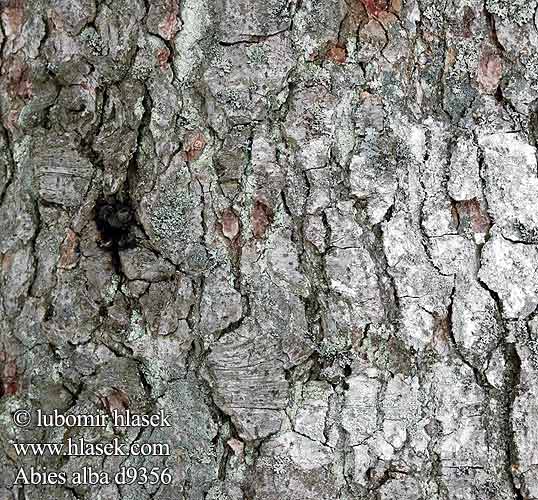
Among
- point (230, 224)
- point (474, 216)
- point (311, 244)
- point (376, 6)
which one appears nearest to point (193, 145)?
point (230, 224)

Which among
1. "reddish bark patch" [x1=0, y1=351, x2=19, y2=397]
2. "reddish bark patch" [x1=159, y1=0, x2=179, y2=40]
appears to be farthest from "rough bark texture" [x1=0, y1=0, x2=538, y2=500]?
"reddish bark patch" [x1=0, y1=351, x2=19, y2=397]

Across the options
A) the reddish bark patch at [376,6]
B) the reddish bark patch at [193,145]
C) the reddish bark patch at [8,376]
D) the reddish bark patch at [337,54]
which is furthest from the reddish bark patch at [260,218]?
the reddish bark patch at [8,376]

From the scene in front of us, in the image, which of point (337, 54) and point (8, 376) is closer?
point (337, 54)

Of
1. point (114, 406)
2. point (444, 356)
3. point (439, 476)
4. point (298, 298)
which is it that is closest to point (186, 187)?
point (298, 298)

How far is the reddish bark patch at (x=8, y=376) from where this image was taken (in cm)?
144

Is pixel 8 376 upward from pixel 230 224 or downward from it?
downward

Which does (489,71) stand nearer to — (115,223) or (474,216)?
(474,216)

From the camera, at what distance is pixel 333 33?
133 cm

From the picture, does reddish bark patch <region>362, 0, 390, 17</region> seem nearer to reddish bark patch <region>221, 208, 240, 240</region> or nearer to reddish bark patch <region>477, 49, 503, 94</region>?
reddish bark patch <region>477, 49, 503, 94</region>

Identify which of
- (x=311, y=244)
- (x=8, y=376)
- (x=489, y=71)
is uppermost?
(x=489, y=71)

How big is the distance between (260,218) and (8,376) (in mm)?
571

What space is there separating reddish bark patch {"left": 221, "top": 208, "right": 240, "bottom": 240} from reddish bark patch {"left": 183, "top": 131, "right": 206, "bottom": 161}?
11 centimetres

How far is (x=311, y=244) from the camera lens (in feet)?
4.33

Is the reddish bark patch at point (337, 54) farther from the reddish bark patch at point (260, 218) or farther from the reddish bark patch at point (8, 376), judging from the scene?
the reddish bark patch at point (8, 376)
